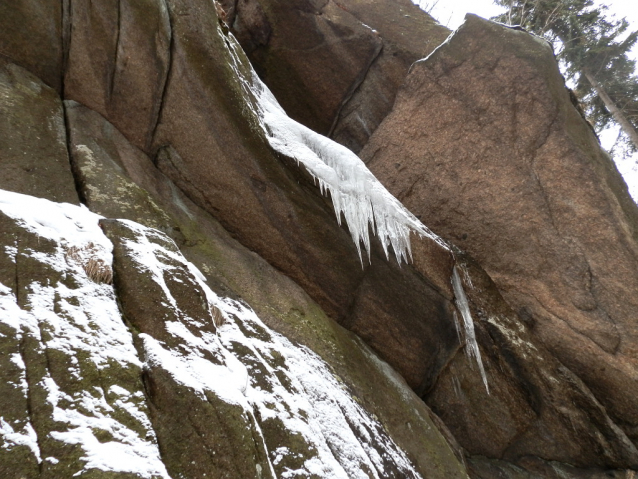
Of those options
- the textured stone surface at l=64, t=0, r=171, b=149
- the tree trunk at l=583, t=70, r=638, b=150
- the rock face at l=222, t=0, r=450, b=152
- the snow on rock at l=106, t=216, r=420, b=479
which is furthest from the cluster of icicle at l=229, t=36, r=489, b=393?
the tree trunk at l=583, t=70, r=638, b=150

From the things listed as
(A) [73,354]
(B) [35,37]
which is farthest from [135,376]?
(B) [35,37]

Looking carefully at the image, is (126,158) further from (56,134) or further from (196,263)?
(196,263)

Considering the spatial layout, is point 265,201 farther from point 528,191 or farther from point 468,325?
point 528,191

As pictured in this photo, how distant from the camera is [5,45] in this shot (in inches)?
203

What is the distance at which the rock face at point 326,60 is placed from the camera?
9430 mm

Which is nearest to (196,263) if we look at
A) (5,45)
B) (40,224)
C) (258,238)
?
(258,238)

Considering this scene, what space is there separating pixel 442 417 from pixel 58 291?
5775 millimetres

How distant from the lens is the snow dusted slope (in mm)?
2326

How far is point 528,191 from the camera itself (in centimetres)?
705

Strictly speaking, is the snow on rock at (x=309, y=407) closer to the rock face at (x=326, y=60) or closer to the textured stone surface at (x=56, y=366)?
the textured stone surface at (x=56, y=366)

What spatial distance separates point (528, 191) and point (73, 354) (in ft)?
22.8

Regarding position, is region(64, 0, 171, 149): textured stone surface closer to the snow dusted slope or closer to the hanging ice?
the hanging ice

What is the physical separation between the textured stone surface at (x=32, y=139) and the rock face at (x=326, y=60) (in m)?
5.32

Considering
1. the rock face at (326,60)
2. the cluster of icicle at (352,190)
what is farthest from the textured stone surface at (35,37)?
the rock face at (326,60)
